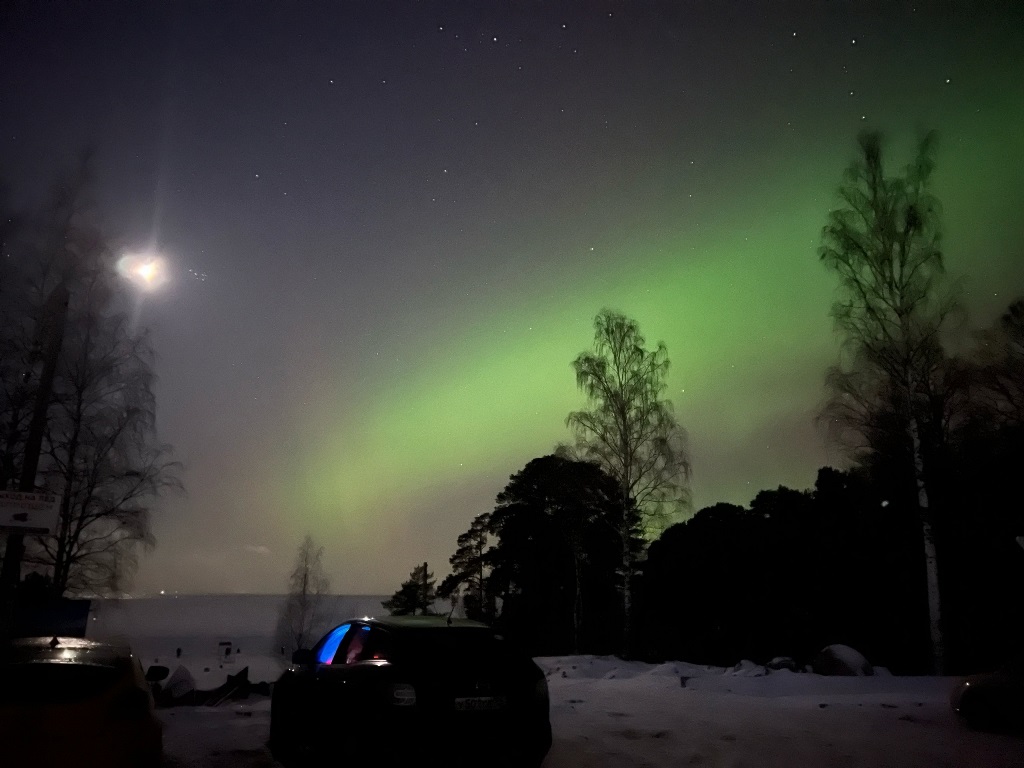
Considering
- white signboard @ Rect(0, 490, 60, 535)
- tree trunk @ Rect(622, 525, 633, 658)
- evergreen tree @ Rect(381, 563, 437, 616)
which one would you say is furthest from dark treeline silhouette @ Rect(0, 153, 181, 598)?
evergreen tree @ Rect(381, 563, 437, 616)

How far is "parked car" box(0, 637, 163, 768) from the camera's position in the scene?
4.71 meters

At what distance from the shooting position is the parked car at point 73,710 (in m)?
4.71

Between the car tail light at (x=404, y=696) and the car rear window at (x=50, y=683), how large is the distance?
6.59 ft

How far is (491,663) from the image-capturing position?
5852 millimetres

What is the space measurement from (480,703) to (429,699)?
42 cm

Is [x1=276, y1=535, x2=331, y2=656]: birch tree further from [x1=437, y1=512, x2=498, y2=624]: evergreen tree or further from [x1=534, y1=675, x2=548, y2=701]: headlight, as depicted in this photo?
[x1=534, y1=675, x2=548, y2=701]: headlight

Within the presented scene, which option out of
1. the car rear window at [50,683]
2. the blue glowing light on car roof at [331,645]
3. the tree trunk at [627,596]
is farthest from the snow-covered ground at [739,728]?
the tree trunk at [627,596]

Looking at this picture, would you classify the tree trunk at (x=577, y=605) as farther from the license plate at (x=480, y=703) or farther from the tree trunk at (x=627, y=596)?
the license plate at (x=480, y=703)

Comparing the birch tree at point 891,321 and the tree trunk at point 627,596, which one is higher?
the birch tree at point 891,321

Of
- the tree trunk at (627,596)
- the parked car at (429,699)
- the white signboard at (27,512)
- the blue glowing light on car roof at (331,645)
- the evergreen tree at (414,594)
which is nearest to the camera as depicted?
the parked car at (429,699)

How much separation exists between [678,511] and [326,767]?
2068 centimetres

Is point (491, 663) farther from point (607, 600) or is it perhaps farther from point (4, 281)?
point (607, 600)

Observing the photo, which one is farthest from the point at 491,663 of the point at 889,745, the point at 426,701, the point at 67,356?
the point at 67,356

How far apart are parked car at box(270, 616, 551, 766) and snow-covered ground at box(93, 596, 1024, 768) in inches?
8.9
